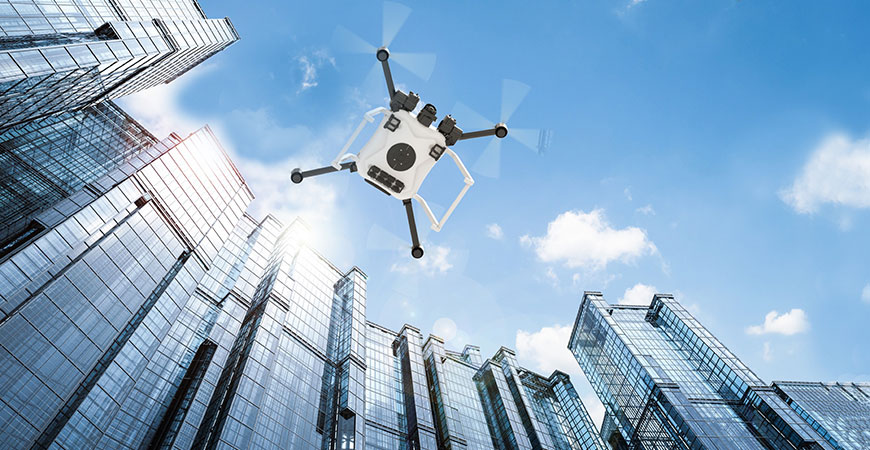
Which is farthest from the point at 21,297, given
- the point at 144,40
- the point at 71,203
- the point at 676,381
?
the point at 676,381

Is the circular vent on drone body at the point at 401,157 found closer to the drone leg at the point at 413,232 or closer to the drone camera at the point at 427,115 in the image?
the drone camera at the point at 427,115

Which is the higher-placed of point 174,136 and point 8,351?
point 174,136

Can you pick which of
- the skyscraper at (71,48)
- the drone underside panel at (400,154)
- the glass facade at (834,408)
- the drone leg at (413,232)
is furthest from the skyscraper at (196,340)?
the drone underside panel at (400,154)

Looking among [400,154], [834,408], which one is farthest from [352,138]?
[834,408]

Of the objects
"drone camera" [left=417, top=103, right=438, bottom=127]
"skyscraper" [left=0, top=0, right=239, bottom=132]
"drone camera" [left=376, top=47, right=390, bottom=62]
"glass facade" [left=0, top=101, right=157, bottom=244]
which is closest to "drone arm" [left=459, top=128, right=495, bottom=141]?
"drone camera" [left=417, top=103, right=438, bottom=127]

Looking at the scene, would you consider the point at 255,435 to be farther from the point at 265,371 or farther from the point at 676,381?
the point at 676,381

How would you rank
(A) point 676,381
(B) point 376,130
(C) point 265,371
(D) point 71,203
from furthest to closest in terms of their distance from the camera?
(A) point 676,381, (C) point 265,371, (D) point 71,203, (B) point 376,130

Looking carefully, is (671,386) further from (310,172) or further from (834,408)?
(310,172)
